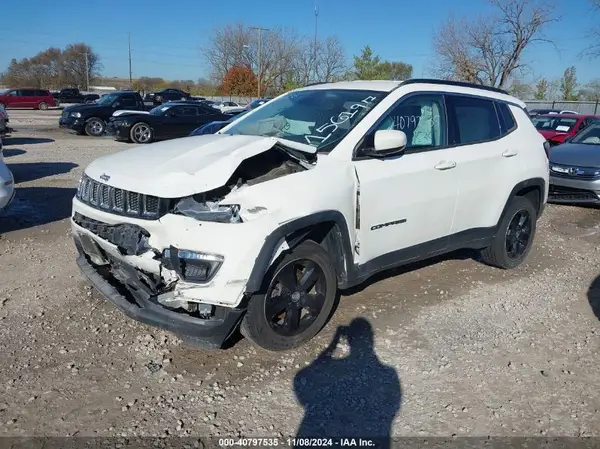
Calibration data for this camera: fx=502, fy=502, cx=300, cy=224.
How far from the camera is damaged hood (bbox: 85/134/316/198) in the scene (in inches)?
120

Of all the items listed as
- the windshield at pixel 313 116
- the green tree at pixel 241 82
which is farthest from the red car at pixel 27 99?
the windshield at pixel 313 116

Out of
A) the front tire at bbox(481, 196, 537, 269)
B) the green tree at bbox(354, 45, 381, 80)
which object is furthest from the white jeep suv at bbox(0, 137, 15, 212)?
the green tree at bbox(354, 45, 381, 80)

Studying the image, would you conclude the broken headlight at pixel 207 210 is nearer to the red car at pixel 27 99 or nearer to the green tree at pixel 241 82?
the red car at pixel 27 99

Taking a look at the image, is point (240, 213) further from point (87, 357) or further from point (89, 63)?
point (89, 63)

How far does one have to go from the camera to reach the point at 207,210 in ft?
10.1

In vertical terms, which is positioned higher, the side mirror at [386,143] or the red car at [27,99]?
the red car at [27,99]

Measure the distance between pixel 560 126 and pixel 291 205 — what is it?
13762mm

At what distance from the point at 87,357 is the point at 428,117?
3296 mm

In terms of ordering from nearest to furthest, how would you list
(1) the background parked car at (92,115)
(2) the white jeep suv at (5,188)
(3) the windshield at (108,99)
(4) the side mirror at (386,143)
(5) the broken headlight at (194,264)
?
(5) the broken headlight at (194,264)
(4) the side mirror at (386,143)
(2) the white jeep suv at (5,188)
(1) the background parked car at (92,115)
(3) the windshield at (108,99)

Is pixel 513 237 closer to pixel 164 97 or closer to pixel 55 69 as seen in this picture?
pixel 164 97

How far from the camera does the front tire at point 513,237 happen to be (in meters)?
5.15

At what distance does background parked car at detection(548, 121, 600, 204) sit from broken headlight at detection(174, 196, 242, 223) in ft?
25.0

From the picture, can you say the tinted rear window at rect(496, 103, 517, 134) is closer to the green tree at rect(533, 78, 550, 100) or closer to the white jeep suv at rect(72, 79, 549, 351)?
the white jeep suv at rect(72, 79, 549, 351)

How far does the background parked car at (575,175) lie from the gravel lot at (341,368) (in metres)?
4.14
